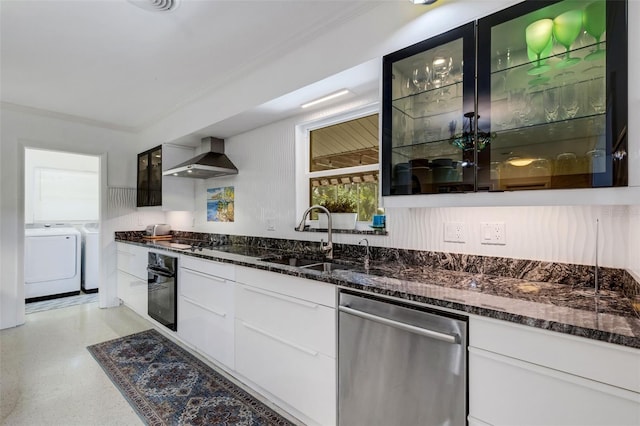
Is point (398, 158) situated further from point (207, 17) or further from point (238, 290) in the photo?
point (207, 17)

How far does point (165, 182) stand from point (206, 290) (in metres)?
1.92

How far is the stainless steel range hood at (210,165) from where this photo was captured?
3.03m

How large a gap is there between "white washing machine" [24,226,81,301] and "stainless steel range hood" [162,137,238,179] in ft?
7.75

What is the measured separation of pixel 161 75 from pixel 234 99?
0.68 m

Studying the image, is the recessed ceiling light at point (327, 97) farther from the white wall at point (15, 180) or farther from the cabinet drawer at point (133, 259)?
the white wall at point (15, 180)

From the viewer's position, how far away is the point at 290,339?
170 centimetres

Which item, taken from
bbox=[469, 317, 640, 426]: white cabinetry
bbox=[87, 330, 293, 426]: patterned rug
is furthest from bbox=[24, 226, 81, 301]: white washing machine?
bbox=[469, 317, 640, 426]: white cabinetry

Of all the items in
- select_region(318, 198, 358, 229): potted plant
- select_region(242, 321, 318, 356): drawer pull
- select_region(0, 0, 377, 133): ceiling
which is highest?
select_region(0, 0, 377, 133): ceiling

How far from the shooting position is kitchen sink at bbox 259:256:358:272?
2.00 m

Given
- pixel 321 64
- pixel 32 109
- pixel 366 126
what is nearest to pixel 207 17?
pixel 321 64

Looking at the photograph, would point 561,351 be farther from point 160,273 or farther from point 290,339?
point 160,273

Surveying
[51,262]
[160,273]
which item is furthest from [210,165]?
[51,262]

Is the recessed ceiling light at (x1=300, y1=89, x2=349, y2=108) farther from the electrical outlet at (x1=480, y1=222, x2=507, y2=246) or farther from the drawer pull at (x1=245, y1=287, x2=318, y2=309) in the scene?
the drawer pull at (x1=245, y1=287, x2=318, y2=309)

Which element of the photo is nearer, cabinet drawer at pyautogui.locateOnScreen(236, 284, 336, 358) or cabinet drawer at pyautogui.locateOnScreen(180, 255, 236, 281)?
cabinet drawer at pyautogui.locateOnScreen(236, 284, 336, 358)
